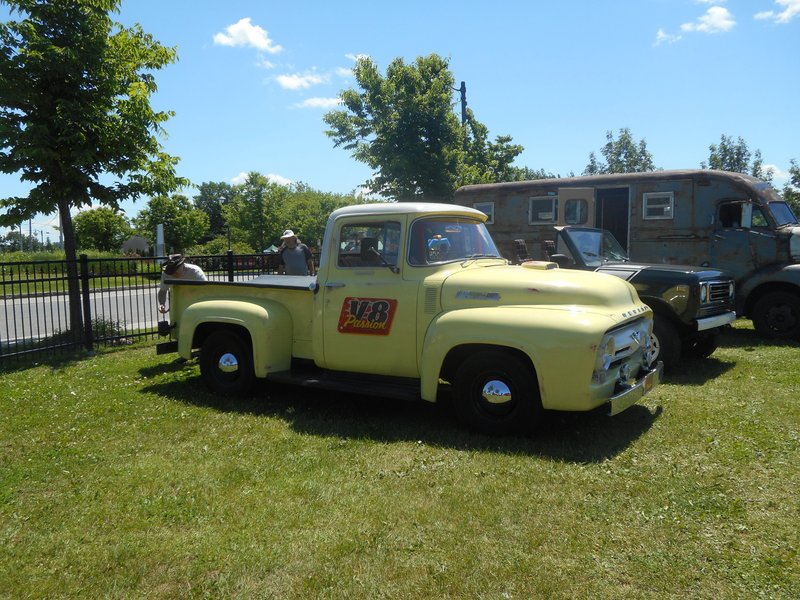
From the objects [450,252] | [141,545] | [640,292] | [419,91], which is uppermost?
[419,91]

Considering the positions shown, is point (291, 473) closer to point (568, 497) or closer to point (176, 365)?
point (568, 497)

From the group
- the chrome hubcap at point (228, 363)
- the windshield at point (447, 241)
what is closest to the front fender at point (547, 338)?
the windshield at point (447, 241)

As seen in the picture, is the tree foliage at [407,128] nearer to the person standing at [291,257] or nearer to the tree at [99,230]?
the person standing at [291,257]

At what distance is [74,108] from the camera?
9.82 m

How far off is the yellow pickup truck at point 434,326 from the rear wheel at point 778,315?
5.64 meters

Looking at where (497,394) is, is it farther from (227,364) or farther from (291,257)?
(291,257)

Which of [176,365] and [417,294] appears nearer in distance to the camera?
[417,294]

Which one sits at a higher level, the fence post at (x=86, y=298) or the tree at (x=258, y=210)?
the tree at (x=258, y=210)

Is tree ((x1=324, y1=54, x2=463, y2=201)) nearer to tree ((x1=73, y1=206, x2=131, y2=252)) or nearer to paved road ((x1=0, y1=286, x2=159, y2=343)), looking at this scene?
paved road ((x1=0, y1=286, x2=159, y2=343))

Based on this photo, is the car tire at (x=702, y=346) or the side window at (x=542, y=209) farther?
the side window at (x=542, y=209)

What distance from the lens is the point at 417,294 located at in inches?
221

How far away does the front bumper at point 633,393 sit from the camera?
16.0ft

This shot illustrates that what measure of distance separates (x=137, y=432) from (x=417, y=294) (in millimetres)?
2926

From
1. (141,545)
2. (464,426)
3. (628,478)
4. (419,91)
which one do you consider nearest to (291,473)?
(141,545)
